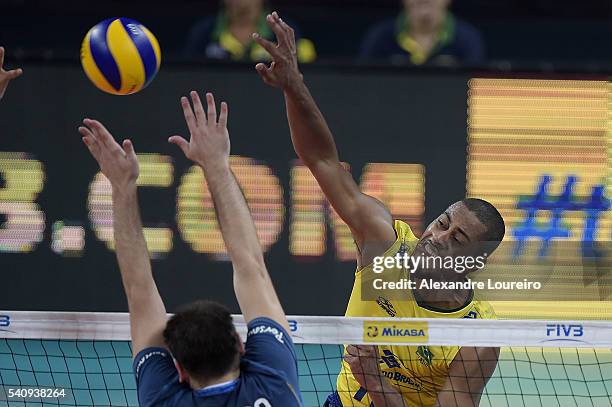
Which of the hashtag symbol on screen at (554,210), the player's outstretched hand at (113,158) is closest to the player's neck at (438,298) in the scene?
the player's outstretched hand at (113,158)

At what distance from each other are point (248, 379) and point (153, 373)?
32 cm

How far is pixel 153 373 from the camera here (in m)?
3.85

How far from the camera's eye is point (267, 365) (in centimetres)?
381

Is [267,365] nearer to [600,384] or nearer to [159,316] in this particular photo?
[159,316]

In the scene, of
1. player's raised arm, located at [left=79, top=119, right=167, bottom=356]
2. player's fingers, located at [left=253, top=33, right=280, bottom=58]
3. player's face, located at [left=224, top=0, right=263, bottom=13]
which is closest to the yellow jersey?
player's fingers, located at [left=253, top=33, right=280, bottom=58]

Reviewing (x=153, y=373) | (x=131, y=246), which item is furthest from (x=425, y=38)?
(x=153, y=373)

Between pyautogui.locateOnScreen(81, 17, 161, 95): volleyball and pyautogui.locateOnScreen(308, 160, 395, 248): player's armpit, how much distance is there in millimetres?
1021

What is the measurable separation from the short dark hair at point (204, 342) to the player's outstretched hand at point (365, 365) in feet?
5.48

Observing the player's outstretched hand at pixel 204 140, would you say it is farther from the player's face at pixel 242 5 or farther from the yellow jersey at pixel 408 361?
the player's face at pixel 242 5

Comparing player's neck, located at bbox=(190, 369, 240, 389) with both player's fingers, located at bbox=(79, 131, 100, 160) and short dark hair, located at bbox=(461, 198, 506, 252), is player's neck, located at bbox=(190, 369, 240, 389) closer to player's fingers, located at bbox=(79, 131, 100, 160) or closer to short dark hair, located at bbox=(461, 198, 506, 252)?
player's fingers, located at bbox=(79, 131, 100, 160)

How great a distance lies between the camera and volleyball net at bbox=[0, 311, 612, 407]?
213 inches

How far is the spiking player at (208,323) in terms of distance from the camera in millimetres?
3727

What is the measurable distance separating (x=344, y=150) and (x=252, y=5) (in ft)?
6.56

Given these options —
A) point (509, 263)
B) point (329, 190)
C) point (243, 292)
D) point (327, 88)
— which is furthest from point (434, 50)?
point (243, 292)
